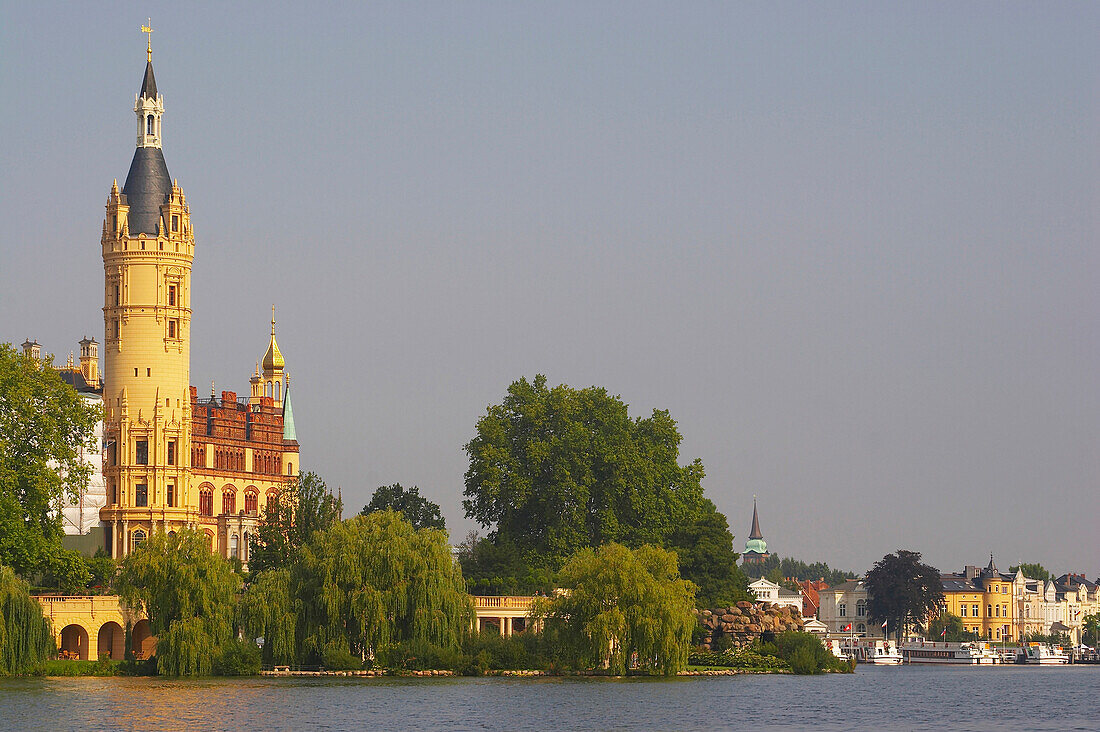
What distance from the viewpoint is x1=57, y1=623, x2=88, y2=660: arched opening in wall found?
259ft

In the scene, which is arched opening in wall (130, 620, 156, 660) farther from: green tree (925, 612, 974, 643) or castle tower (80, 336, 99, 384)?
green tree (925, 612, 974, 643)

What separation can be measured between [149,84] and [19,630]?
6277 centimetres

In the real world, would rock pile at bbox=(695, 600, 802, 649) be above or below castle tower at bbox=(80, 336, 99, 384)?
below

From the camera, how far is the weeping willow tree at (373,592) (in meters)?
71.0

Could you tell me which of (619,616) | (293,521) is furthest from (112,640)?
(619,616)

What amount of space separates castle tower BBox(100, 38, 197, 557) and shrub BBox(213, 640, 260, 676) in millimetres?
47968

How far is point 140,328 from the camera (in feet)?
383

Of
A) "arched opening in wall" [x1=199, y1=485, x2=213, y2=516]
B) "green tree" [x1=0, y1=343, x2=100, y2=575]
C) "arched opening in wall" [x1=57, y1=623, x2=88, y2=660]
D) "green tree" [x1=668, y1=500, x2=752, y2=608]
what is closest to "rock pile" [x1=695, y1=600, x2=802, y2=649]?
"green tree" [x1=668, y1=500, x2=752, y2=608]

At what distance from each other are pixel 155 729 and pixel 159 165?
77.1 meters

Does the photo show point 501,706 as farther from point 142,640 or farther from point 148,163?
point 148,163

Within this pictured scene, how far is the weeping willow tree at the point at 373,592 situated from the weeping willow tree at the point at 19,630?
9.88 metres

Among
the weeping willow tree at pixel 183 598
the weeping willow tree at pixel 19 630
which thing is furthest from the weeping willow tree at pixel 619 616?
the weeping willow tree at pixel 19 630

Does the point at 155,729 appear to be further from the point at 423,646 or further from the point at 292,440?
the point at 292,440

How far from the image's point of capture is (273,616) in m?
70.6
